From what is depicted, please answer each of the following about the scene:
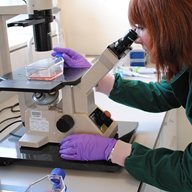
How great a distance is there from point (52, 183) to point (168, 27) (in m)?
0.51

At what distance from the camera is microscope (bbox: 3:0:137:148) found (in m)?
1.09

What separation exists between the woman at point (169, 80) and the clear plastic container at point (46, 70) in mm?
219

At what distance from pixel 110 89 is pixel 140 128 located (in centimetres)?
19

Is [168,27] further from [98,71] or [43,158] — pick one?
[43,158]

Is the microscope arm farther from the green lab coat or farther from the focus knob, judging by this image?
the green lab coat

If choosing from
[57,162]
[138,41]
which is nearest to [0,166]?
[57,162]

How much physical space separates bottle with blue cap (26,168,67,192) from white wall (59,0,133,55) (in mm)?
1659

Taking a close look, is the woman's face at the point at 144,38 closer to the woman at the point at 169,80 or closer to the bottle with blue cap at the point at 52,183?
the woman at the point at 169,80

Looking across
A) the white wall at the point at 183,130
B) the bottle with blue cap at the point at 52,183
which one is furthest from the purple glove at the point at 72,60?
the white wall at the point at 183,130

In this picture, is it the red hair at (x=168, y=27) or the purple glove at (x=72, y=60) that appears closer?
the red hair at (x=168, y=27)

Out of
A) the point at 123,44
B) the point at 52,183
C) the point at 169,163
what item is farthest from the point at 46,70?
the point at 169,163

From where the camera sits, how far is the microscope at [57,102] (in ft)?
3.57

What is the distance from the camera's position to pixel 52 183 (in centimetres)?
93

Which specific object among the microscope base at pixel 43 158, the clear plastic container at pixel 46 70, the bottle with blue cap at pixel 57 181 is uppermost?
the clear plastic container at pixel 46 70
